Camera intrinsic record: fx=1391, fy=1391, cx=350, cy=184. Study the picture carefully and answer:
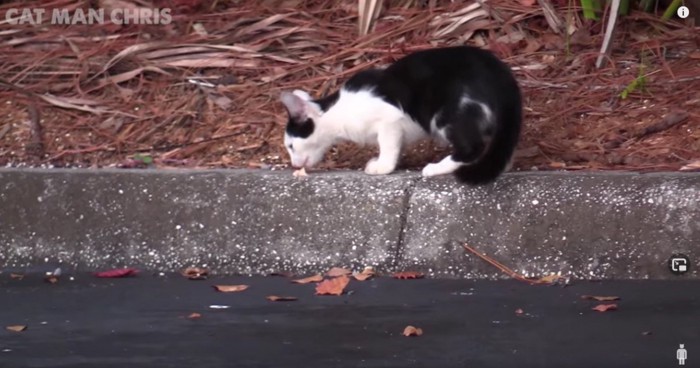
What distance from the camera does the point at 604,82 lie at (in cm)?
756

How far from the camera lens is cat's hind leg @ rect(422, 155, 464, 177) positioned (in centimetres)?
658

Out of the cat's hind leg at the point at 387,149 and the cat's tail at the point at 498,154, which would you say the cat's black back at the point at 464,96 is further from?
the cat's hind leg at the point at 387,149

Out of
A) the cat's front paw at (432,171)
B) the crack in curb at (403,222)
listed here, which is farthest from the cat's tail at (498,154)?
the crack in curb at (403,222)

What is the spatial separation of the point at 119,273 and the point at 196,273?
361mm

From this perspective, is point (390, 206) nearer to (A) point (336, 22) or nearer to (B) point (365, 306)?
(B) point (365, 306)

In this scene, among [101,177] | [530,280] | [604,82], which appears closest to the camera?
[530,280]

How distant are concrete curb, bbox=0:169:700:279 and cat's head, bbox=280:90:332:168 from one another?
0.74ft

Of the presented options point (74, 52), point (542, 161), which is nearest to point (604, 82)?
point (542, 161)

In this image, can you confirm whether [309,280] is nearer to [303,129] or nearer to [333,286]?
[333,286]

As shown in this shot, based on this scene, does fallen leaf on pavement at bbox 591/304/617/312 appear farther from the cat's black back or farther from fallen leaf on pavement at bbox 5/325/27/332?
fallen leaf on pavement at bbox 5/325/27/332

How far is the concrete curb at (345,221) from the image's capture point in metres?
6.26

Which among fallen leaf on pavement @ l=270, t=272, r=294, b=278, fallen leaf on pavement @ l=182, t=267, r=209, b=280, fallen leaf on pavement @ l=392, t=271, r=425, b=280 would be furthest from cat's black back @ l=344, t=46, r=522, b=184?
fallen leaf on pavement @ l=182, t=267, r=209, b=280

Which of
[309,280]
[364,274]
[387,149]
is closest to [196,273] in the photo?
[309,280]

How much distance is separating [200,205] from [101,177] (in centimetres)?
53
